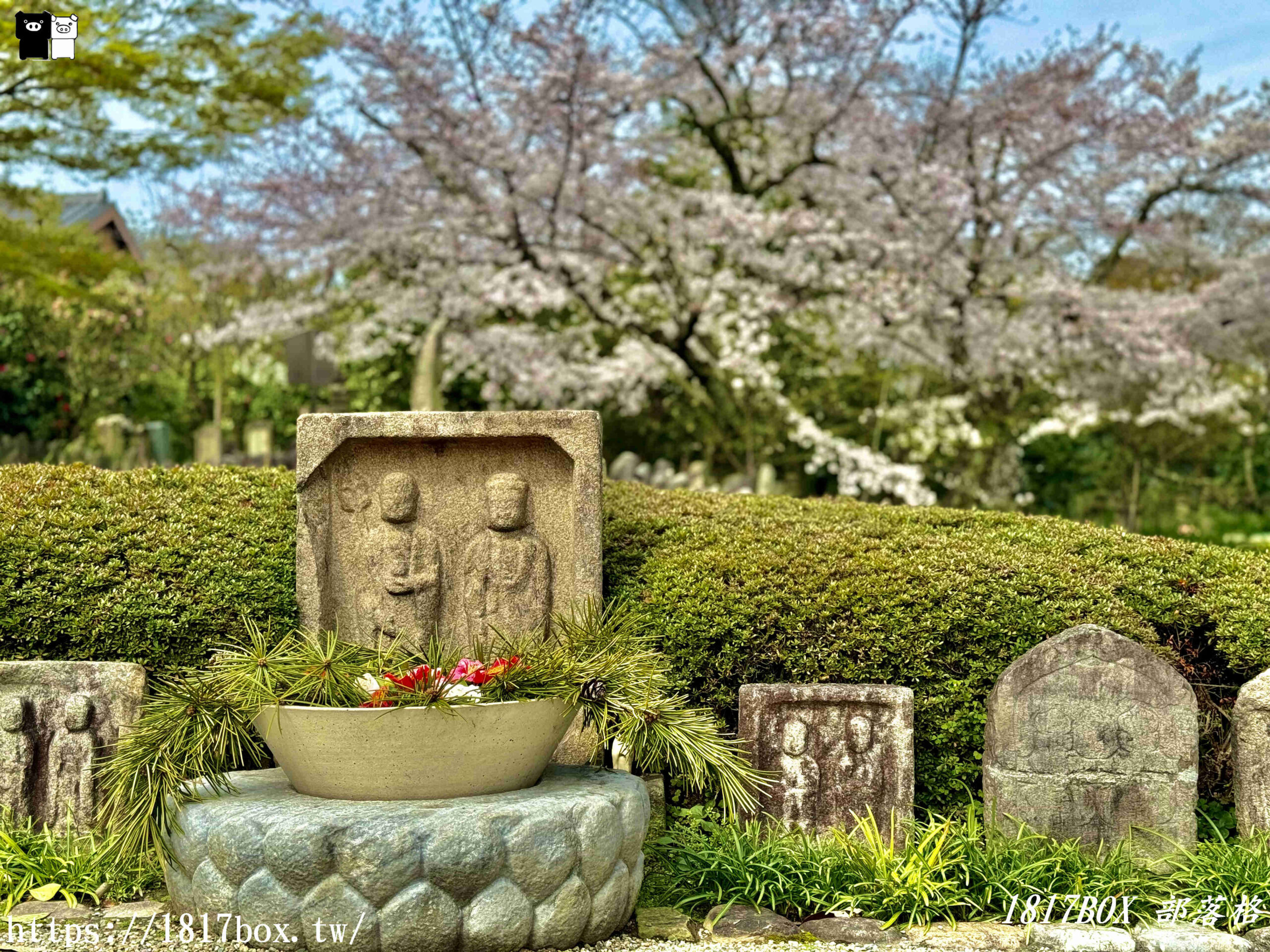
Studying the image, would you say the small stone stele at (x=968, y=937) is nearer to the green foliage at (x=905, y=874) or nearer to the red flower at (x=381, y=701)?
the green foliage at (x=905, y=874)

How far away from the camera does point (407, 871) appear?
10.6ft

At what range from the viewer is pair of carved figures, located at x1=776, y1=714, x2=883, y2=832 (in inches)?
163

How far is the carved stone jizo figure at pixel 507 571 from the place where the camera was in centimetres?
449

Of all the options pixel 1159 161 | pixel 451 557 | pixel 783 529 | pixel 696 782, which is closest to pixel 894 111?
pixel 1159 161

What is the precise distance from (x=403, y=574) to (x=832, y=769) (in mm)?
1777

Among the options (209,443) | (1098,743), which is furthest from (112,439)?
(1098,743)

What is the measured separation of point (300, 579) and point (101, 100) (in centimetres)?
938

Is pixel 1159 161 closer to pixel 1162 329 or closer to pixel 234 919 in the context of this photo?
pixel 1162 329

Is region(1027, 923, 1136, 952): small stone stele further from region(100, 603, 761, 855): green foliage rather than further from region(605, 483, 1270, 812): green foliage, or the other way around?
region(100, 603, 761, 855): green foliage

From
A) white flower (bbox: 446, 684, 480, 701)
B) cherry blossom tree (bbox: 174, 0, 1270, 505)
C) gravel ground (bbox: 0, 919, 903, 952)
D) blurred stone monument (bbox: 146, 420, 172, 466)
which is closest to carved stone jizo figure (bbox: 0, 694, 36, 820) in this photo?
gravel ground (bbox: 0, 919, 903, 952)

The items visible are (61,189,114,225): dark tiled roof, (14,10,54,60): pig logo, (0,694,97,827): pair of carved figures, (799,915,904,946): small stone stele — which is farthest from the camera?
(61,189,114,225): dark tiled roof

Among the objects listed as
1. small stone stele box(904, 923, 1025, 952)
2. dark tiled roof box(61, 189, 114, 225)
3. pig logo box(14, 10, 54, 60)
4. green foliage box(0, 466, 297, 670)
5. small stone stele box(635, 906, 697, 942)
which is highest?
dark tiled roof box(61, 189, 114, 225)

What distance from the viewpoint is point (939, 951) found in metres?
3.52

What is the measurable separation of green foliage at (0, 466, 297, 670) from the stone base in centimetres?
109
